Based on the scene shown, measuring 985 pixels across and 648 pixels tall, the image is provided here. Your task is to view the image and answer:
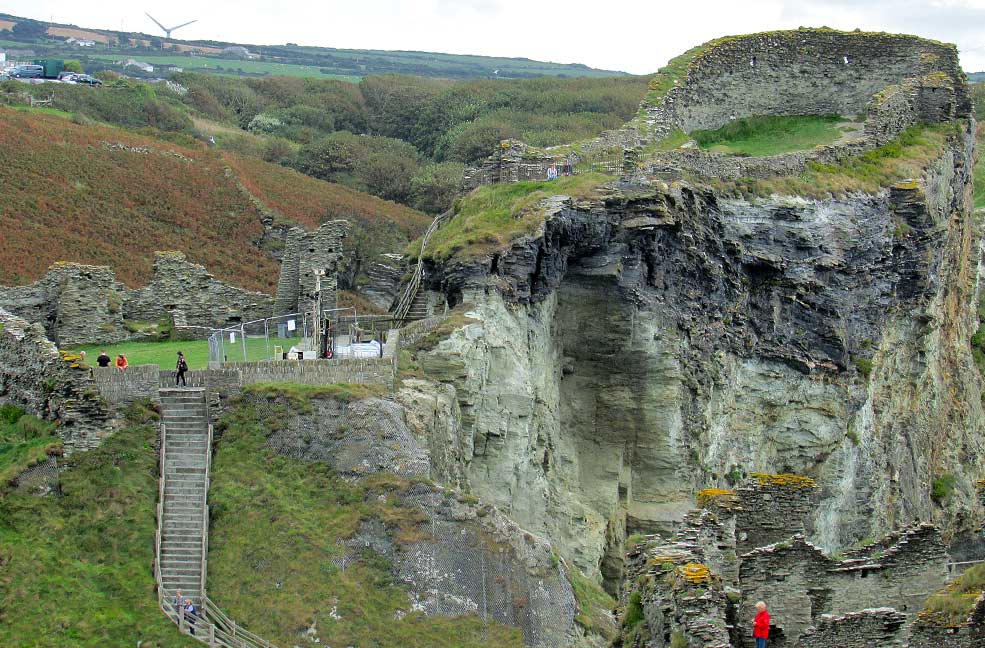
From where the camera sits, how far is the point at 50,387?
32.0 meters

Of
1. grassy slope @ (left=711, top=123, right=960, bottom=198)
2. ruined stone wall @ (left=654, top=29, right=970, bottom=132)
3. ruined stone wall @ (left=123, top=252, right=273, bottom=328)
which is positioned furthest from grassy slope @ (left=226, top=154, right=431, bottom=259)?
ruined stone wall @ (left=123, top=252, right=273, bottom=328)

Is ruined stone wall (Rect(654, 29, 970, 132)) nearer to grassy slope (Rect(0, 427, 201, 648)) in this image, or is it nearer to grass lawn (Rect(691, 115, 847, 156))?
grass lawn (Rect(691, 115, 847, 156))

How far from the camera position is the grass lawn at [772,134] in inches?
2074

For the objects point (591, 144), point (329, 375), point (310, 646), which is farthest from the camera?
point (591, 144)

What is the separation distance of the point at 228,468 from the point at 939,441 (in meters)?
29.9

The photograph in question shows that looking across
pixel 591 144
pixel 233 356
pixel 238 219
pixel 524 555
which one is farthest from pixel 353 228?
pixel 524 555

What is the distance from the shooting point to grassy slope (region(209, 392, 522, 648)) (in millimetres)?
28203

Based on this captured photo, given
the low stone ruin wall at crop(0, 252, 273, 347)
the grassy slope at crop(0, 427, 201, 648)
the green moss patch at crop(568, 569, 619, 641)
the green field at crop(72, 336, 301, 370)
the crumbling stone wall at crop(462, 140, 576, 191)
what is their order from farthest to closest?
the crumbling stone wall at crop(462, 140, 576, 191) → the low stone ruin wall at crop(0, 252, 273, 347) → the green field at crop(72, 336, 301, 370) → the green moss patch at crop(568, 569, 619, 641) → the grassy slope at crop(0, 427, 201, 648)

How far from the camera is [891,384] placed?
50.8 metres

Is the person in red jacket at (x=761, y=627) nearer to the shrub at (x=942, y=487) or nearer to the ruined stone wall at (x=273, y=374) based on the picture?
the ruined stone wall at (x=273, y=374)

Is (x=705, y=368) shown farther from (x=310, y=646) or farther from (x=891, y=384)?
(x=310, y=646)

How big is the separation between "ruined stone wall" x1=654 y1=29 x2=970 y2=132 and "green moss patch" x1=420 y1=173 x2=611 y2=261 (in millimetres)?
15472

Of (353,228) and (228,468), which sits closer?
(228,468)

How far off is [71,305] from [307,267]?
6.55 meters
